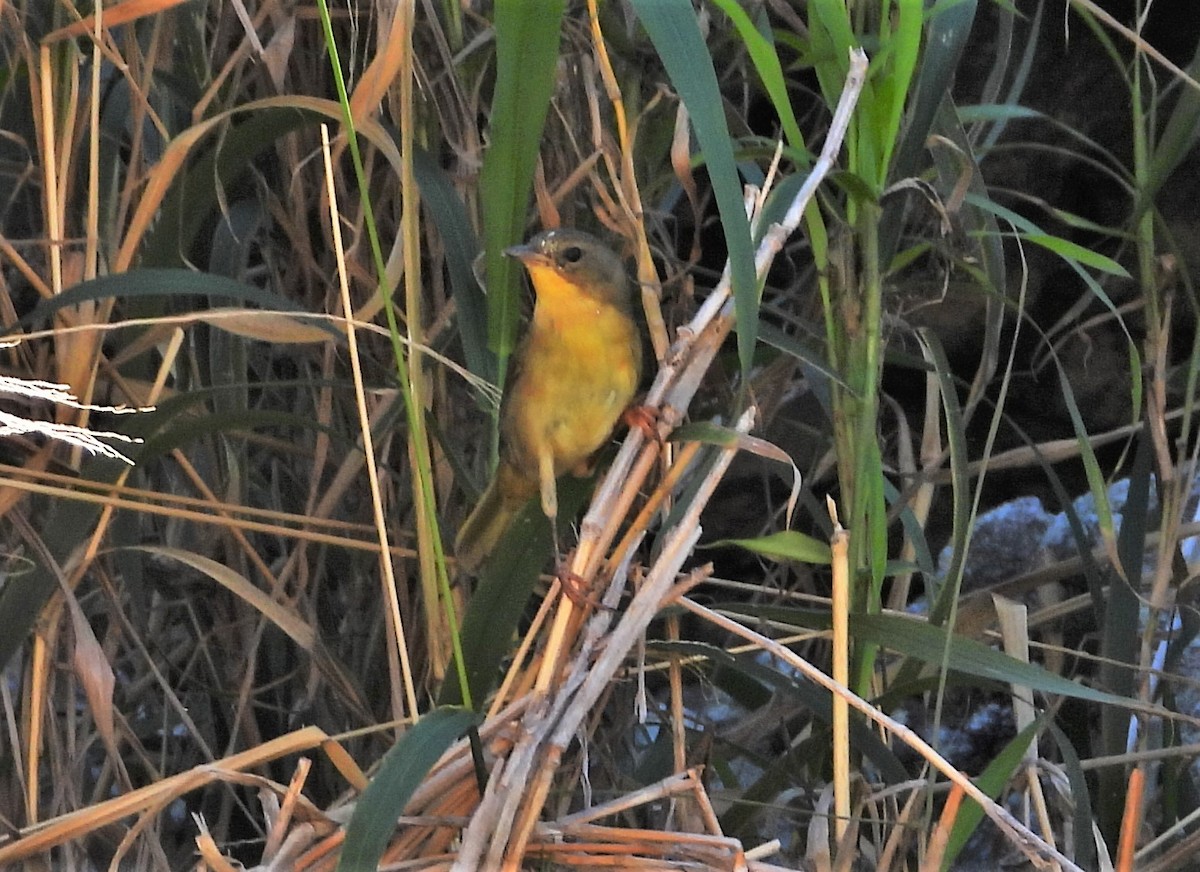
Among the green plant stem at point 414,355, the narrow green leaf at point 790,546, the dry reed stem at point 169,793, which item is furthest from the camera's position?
the narrow green leaf at point 790,546

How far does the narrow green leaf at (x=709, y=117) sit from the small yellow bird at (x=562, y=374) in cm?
34

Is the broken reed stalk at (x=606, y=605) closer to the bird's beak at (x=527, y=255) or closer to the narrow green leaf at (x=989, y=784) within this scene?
the bird's beak at (x=527, y=255)

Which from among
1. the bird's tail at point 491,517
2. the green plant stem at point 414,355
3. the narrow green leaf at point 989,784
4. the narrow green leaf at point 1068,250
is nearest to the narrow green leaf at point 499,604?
the green plant stem at point 414,355

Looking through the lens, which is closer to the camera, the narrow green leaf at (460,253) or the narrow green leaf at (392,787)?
the narrow green leaf at (392,787)

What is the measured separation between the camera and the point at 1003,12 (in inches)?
45.6

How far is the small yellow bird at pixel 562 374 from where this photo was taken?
46.4 inches

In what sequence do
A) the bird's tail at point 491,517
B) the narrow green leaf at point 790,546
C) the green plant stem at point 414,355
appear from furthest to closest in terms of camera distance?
the bird's tail at point 491,517 → the narrow green leaf at point 790,546 → the green plant stem at point 414,355

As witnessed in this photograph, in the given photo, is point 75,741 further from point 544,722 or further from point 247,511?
point 544,722

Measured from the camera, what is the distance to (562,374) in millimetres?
1330

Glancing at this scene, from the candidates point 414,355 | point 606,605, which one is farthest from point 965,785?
point 414,355

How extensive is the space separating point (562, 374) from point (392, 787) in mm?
601

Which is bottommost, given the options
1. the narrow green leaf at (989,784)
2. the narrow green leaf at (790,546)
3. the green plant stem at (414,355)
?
the narrow green leaf at (989,784)

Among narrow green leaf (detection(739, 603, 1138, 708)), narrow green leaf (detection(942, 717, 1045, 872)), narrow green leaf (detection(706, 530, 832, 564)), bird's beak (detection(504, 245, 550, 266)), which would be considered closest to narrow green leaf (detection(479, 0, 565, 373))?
bird's beak (detection(504, 245, 550, 266))

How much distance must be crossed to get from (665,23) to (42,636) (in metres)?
0.72
